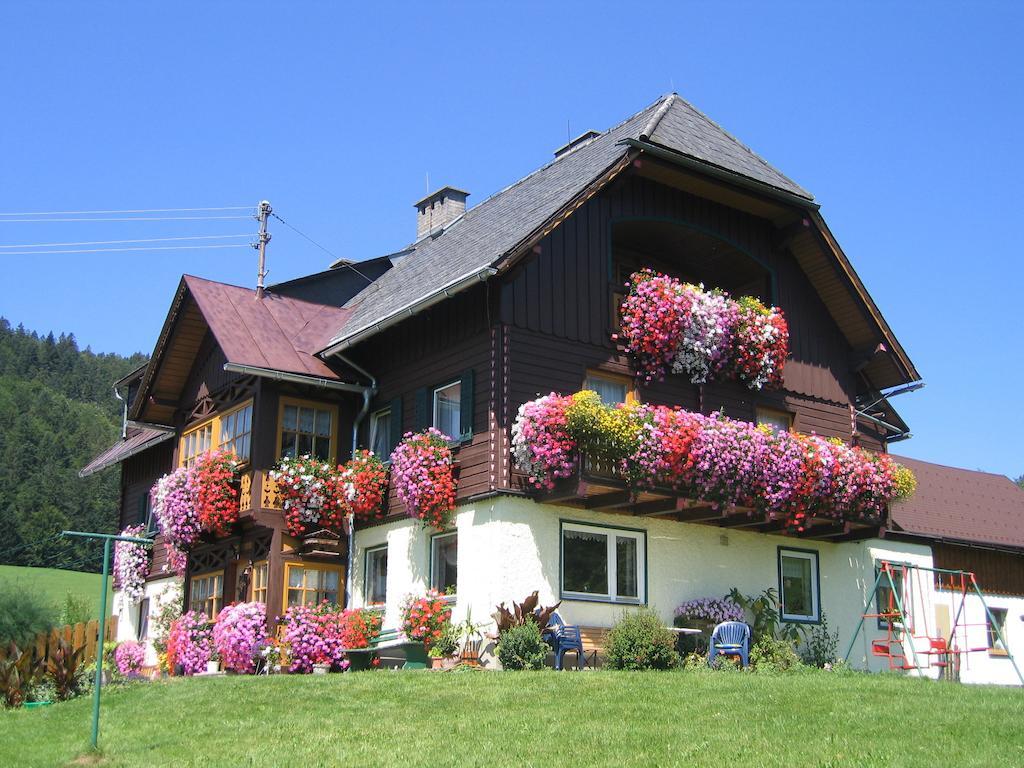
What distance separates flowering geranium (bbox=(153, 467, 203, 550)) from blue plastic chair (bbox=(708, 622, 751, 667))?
31.5 feet

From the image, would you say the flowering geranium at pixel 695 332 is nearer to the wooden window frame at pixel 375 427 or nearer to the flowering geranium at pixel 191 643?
the wooden window frame at pixel 375 427

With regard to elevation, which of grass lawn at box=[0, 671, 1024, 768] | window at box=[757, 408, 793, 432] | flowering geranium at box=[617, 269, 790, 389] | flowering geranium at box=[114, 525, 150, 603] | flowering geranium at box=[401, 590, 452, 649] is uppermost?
flowering geranium at box=[617, 269, 790, 389]

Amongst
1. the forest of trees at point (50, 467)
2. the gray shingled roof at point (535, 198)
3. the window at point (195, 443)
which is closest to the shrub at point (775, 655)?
the gray shingled roof at point (535, 198)

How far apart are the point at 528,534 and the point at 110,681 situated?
6.86 metres

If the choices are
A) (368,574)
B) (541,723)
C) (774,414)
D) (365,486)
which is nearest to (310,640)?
(368,574)

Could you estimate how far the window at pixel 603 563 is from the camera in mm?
19422

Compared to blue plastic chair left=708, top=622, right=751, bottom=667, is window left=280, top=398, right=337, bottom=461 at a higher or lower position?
higher

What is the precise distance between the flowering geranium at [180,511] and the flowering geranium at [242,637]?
2.22m

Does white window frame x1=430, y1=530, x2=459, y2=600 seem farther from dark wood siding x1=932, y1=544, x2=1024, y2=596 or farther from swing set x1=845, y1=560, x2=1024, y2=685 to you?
dark wood siding x1=932, y1=544, x2=1024, y2=596

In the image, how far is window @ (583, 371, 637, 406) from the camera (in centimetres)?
2067

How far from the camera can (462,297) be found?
67.5 ft

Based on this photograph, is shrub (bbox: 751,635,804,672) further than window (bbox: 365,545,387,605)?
No

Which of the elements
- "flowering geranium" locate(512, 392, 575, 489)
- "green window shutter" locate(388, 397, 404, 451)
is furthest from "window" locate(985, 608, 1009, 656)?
"green window shutter" locate(388, 397, 404, 451)

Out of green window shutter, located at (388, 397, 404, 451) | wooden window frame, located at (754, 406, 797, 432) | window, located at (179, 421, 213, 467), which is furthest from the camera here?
window, located at (179, 421, 213, 467)
